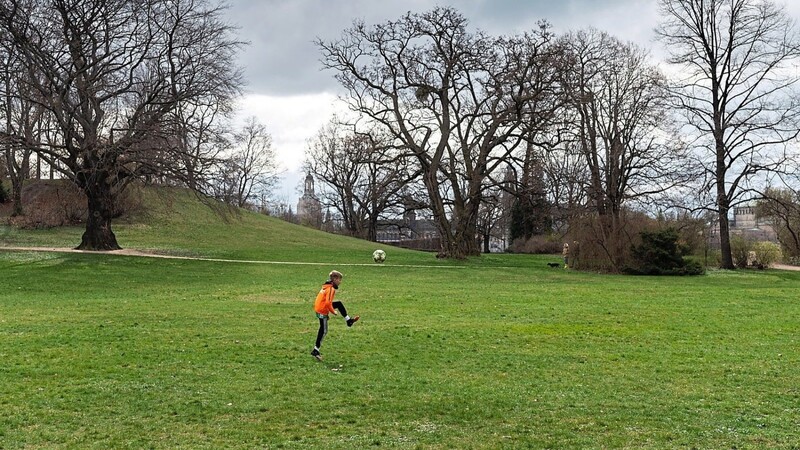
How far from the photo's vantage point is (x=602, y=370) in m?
10.5

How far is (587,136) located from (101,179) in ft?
86.4

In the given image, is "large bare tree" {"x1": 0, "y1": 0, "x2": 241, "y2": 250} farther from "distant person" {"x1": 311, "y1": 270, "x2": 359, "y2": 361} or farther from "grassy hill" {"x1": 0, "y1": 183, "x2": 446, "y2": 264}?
"distant person" {"x1": 311, "y1": 270, "x2": 359, "y2": 361}

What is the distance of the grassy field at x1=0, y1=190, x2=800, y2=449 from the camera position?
294 inches

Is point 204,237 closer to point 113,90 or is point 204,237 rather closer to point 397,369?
point 113,90

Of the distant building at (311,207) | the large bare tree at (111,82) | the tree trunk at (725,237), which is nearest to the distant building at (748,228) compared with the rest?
the tree trunk at (725,237)

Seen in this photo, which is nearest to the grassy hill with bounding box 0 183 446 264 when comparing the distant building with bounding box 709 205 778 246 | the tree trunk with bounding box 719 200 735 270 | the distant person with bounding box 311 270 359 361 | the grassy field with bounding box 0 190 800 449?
the grassy field with bounding box 0 190 800 449

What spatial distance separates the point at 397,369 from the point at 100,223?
86.2 ft

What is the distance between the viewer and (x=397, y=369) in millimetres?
10508

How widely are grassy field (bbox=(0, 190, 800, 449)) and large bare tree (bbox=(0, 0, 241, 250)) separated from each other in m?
7.97

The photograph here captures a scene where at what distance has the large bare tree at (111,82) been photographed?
91.6 ft

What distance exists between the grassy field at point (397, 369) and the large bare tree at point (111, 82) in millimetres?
7969

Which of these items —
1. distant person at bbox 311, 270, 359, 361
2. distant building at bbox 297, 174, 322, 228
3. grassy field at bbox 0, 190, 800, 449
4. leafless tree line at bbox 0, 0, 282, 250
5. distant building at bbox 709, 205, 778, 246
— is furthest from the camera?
distant building at bbox 297, 174, 322, 228

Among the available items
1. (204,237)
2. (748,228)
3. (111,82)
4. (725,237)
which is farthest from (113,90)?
(748,228)

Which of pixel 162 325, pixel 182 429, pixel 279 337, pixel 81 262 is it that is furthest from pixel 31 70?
pixel 182 429
